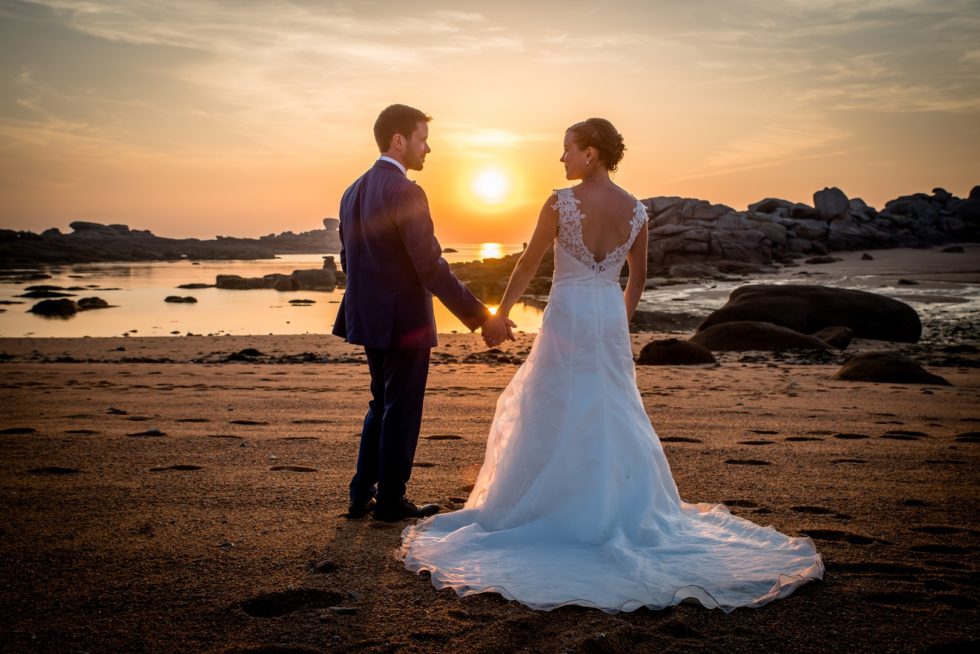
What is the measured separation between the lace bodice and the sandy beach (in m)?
1.78

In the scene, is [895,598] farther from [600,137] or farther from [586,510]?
[600,137]

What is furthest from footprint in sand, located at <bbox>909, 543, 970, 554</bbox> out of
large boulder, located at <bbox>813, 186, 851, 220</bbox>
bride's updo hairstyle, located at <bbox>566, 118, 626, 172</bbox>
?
large boulder, located at <bbox>813, 186, 851, 220</bbox>

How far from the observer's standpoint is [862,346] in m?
16.5

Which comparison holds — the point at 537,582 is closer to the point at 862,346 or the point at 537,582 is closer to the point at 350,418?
the point at 350,418

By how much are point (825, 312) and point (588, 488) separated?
15836 mm

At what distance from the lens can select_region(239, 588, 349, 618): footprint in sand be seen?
3.31 meters

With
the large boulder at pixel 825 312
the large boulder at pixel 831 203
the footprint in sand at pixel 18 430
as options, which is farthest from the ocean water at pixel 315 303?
the large boulder at pixel 831 203

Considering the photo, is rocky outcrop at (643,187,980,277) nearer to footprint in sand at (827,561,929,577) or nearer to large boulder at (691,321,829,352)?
large boulder at (691,321,829,352)

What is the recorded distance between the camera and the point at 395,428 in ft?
15.4

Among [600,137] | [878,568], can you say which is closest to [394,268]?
[600,137]

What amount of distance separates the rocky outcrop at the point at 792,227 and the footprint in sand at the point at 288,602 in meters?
37.7

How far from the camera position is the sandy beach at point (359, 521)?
3.11 meters

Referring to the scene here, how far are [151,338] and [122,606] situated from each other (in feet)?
53.5

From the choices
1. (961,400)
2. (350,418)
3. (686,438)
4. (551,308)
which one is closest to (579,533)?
(551,308)
